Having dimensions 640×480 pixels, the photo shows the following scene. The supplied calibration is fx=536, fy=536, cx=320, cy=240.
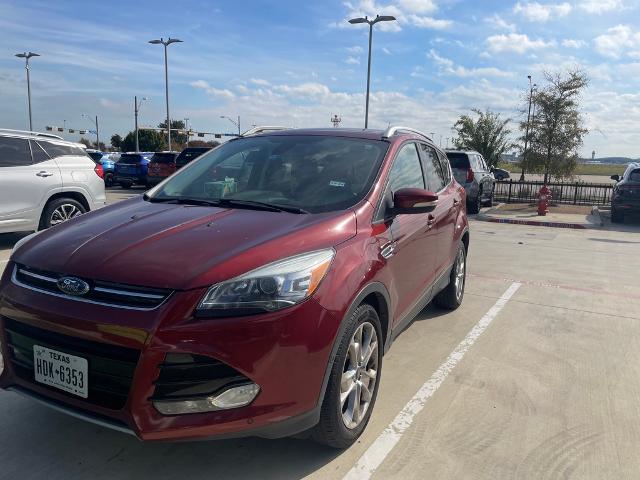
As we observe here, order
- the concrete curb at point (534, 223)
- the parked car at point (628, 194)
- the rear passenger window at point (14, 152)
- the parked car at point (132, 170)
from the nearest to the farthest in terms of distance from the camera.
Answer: the rear passenger window at point (14, 152)
the parked car at point (628, 194)
the concrete curb at point (534, 223)
the parked car at point (132, 170)

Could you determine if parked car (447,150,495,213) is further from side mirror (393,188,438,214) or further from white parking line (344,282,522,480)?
side mirror (393,188,438,214)

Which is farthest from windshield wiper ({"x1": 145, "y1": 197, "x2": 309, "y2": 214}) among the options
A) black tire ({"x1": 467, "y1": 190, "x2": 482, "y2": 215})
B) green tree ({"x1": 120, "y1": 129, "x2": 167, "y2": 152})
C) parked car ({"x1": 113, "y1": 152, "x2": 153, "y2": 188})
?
green tree ({"x1": 120, "y1": 129, "x2": 167, "y2": 152})

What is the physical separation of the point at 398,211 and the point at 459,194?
2320mm

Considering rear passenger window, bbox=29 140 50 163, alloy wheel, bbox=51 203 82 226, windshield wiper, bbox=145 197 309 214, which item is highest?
rear passenger window, bbox=29 140 50 163

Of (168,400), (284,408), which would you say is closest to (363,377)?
(284,408)

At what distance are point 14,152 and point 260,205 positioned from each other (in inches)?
252

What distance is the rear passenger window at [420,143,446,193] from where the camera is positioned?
A: 463 centimetres

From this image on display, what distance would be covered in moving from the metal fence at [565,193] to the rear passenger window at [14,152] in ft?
57.8

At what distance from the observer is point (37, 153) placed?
8.19m

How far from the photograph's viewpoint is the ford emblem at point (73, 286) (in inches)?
95.9

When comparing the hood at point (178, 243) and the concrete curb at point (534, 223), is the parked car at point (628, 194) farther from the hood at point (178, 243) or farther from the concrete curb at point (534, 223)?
the hood at point (178, 243)

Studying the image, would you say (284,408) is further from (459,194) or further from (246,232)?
(459,194)

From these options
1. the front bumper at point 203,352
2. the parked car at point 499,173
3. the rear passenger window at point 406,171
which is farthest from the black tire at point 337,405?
the parked car at point 499,173

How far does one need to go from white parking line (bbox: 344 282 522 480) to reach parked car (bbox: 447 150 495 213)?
430 inches
